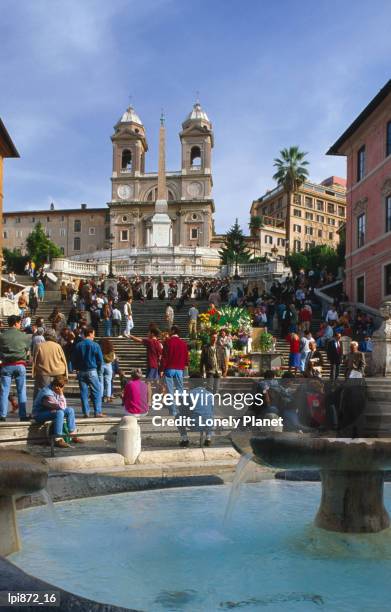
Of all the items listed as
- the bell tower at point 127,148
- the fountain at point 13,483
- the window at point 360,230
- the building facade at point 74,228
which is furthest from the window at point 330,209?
the fountain at point 13,483

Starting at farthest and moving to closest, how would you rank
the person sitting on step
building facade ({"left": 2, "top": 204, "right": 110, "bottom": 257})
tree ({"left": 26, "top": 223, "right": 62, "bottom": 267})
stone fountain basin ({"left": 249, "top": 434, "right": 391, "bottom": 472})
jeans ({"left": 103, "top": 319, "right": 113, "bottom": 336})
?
building facade ({"left": 2, "top": 204, "right": 110, "bottom": 257})
tree ({"left": 26, "top": 223, "right": 62, "bottom": 267})
jeans ({"left": 103, "top": 319, "right": 113, "bottom": 336})
the person sitting on step
stone fountain basin ({"left": 249, "top": 434, "right": 391, "bottom": 472})

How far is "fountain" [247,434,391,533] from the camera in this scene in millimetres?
5098

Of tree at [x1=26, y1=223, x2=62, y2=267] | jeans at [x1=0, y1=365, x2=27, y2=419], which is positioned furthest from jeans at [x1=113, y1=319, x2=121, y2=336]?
tree at [x1=26, y1=223, x2=62, y2=267]

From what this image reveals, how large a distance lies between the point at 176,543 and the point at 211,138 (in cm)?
10092

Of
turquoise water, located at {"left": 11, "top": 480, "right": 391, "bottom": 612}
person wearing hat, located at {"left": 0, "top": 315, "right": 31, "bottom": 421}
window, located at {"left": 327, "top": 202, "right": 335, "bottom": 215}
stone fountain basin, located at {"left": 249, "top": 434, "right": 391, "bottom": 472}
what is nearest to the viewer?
turquoise water, located at {"left": 11, "top": 480, "right": 391, "bottom": 612}

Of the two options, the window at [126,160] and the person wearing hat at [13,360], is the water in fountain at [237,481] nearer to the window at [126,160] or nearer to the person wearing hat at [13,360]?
the person wearing hat at [13,360]

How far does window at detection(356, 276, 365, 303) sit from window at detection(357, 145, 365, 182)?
4828mm

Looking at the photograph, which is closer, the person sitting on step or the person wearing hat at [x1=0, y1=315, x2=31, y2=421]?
the person sitting on step

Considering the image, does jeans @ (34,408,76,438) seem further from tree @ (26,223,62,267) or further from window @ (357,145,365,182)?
tree @ (26,223,62,267)

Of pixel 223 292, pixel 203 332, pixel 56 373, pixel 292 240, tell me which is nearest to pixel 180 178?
pixel 292 240

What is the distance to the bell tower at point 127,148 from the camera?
4006 inches

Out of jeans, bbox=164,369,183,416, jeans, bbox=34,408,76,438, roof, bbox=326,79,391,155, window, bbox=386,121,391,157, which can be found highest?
roof, bbox=326,79,391,155

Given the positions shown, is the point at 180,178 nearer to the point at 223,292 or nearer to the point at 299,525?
the point at 223,292

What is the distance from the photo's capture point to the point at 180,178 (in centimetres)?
9981
